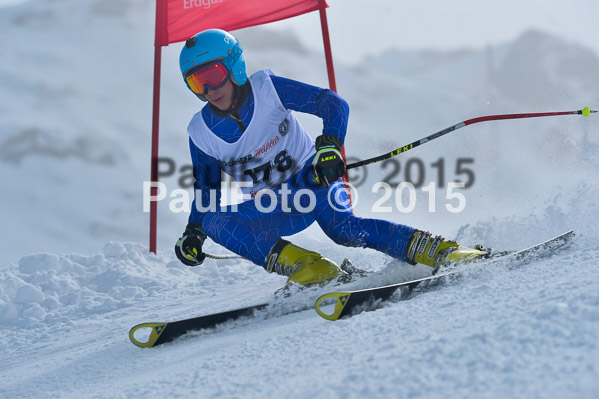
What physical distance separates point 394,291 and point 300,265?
0.73 metres

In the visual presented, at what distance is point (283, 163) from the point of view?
123 inches

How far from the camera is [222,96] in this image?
2.90 meters

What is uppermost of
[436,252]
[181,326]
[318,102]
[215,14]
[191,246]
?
[215,14]

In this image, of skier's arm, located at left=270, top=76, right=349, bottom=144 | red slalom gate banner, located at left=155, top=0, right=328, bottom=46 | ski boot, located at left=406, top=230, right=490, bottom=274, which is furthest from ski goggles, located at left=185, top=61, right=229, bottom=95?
red slalom gate banner, located at left=155, top=0, right=328, bottom=46

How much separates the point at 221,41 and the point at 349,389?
207 cm

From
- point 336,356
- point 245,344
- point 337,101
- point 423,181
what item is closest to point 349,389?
point 336,356

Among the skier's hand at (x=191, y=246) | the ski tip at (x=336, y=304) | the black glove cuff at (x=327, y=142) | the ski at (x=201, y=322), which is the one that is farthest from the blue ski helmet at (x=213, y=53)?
the ski tip at (x=336, y=304)

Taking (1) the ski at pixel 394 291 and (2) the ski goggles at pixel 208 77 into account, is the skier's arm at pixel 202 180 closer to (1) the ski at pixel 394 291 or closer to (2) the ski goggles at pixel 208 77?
(2) the ski goggles at pixel 208 77

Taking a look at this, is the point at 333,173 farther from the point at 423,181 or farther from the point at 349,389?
the point at 423,181

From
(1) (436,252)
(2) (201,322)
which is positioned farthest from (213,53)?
(1) (436,252)

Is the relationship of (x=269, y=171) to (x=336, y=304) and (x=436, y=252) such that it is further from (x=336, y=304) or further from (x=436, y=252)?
(x=336, y=304)

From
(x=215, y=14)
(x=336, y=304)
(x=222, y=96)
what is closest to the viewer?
(x=336, y=304)

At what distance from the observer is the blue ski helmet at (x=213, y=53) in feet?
9.19

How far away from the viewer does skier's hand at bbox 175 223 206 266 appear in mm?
3180
